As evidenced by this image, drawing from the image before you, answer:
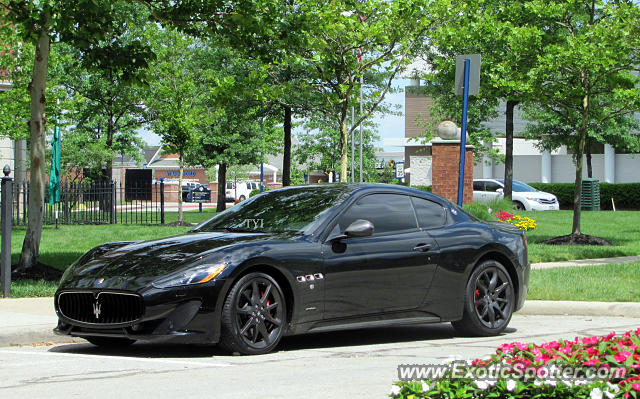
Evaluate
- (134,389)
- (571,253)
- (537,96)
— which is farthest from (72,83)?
(134,389)

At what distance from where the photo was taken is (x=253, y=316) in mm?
6812

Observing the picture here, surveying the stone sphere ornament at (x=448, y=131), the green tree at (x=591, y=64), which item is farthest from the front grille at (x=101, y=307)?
the stone sphere ornament at (x=448, y=131)

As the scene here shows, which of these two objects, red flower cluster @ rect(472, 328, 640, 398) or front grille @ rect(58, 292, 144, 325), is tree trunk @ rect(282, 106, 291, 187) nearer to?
front grille @ rect(58, 292, 144, 325)

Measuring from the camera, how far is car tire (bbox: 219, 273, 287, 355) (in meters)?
6.71

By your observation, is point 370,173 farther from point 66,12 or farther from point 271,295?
point 271,295

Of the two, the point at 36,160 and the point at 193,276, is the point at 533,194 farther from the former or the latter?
the point at 193,276

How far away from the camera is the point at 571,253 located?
1691 cm

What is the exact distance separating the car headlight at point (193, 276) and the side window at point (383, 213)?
1.43 metres

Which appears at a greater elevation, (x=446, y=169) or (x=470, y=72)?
(x=470, y=72)

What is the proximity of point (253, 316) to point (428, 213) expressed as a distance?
2.37 meters

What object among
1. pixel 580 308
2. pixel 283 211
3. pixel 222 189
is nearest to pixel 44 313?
pixel 283 211

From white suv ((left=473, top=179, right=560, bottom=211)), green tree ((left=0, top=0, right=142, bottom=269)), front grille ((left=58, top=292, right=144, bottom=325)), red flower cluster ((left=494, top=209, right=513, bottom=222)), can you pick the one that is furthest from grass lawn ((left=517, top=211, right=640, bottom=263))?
front grille ((left=58, top=292, right=144, bottom=325))

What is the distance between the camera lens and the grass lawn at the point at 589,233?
16.9m

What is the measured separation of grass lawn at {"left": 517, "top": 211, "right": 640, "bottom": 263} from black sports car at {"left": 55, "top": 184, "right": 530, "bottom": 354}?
26.6 feet
